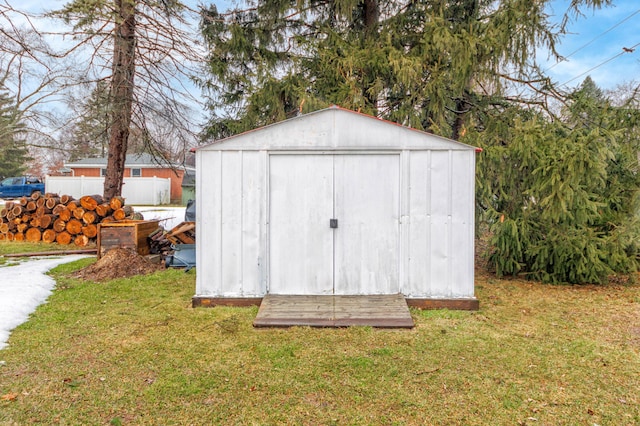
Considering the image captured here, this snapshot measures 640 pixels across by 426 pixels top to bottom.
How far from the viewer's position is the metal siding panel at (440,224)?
4.91 metres

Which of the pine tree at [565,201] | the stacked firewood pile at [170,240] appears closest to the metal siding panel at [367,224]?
the pine tree at [565,201]

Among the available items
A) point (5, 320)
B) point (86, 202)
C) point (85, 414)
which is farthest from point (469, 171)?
point (86, 202)

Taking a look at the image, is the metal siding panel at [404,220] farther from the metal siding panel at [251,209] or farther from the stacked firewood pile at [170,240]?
the stacked firewood pile at [170,240]

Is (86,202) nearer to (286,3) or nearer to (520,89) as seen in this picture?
(286,3)

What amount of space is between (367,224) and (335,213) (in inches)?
17.1

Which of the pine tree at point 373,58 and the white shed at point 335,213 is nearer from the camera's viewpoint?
the white shed at point 335,213

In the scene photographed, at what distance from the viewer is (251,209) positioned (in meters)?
5.04

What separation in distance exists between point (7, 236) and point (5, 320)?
7.71m

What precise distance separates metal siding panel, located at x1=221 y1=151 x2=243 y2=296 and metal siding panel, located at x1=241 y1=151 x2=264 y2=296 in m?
0.05

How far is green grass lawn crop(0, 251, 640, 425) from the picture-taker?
2.67 m

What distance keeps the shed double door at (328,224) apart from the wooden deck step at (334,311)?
0.60 ft

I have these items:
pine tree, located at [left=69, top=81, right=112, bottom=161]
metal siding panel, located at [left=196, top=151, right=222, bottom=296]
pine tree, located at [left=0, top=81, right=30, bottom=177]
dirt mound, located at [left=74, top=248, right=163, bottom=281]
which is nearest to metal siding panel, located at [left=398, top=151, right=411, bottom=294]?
metal siding panel, located at [left=196, top=151, right=222, bottom=296]

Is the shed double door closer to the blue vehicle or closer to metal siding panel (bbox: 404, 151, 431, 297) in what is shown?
metal siding panel (bbox: 404, 151, 431, 297)

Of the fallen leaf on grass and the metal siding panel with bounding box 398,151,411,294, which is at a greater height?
the metal siding panel with bounding box 398,151,411,294
